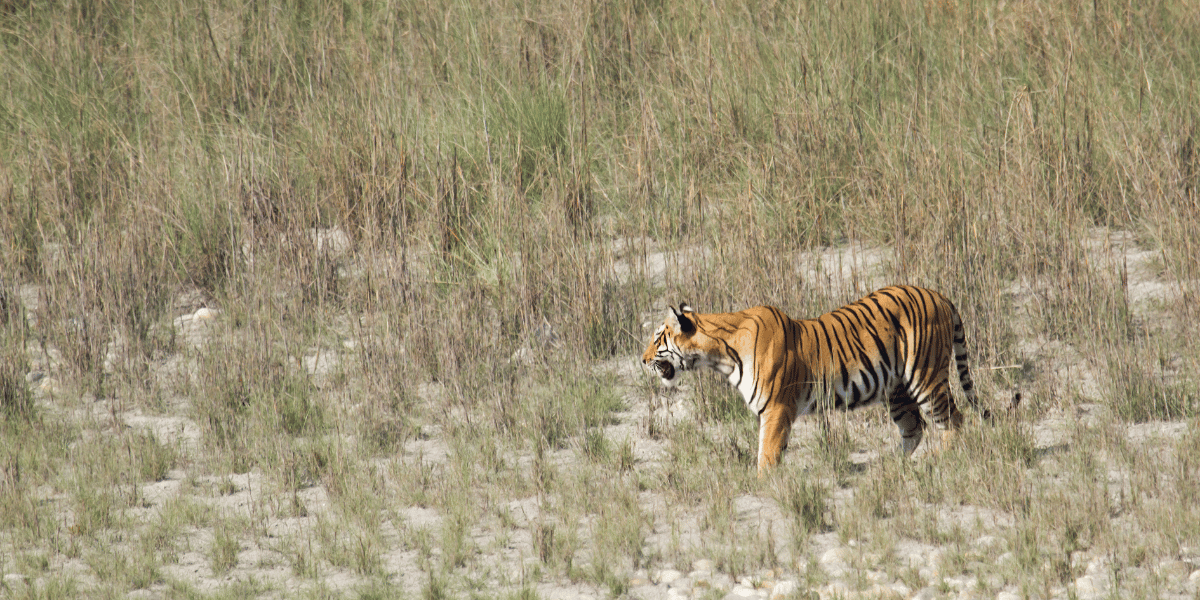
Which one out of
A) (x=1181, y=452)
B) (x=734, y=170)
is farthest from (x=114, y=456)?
(x=1181, y=452)

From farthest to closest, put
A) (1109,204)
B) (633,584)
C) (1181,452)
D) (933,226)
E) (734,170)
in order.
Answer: (734,170) → (1109,204) → (933,226) → (1181,452) → (633,584)

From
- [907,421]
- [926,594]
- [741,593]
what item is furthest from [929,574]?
[907,421]

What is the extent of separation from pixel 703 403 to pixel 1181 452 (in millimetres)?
1967

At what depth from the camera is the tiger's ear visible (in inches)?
180

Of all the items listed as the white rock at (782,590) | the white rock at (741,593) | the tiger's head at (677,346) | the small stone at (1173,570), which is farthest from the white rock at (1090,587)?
the tiger's head at (677,346)

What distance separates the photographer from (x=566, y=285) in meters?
6.12

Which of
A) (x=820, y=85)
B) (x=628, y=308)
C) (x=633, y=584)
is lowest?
(x=633, y=584)


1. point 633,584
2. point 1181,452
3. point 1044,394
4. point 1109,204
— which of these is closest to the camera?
point 633,584

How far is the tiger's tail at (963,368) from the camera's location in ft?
15.6

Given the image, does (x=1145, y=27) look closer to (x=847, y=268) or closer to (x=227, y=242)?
(x=847, y=268)

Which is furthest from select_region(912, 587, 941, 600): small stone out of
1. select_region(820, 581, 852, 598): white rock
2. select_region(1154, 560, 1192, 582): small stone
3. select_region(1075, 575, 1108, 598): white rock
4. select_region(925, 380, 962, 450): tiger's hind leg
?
select_region(925, 380, 962, 450): tiger's hind leg

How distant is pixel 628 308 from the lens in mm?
6180

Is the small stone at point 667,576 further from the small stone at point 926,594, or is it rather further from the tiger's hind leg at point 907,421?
the tiger's hind leg at point 907,421

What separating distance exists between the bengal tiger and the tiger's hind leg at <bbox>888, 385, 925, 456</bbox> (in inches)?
A: 1.5
